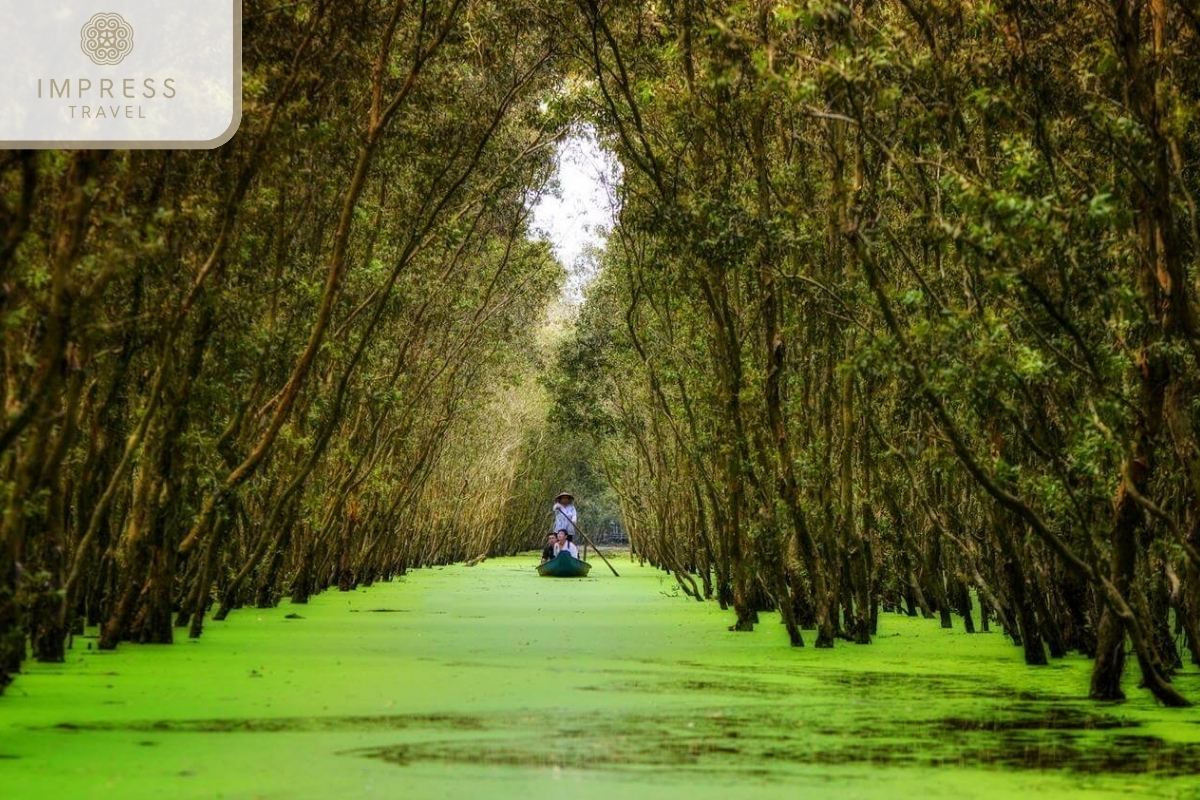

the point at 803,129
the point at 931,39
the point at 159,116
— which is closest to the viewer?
the point at 931,39

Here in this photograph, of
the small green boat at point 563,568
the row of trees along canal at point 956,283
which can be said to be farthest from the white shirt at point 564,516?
the row of trees along canal at point 956,283

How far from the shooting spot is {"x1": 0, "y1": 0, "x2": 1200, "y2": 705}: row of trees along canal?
960 centimetres

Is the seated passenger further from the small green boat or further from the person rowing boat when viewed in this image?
the person rowing boat

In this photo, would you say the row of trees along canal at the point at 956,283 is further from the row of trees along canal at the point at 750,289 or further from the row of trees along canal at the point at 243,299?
the row of trees along canal at the point at 243,299

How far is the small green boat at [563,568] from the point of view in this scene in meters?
40.4

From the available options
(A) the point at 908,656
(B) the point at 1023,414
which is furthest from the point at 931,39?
(A) the point at 908,656

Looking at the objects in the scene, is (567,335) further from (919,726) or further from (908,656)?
(919,726)

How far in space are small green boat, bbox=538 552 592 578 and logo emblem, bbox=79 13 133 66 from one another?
98.4ft

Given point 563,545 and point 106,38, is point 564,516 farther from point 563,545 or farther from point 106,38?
point 106,38

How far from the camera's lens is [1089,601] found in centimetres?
1466

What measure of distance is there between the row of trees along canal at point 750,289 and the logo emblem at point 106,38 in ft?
2.73

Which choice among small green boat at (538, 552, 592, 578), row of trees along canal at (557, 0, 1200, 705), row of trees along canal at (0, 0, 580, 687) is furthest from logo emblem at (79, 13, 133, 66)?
small green boat at (538, 552, 592, 578)

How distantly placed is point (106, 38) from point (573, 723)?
5.66 m

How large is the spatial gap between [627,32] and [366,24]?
13.2 ft
